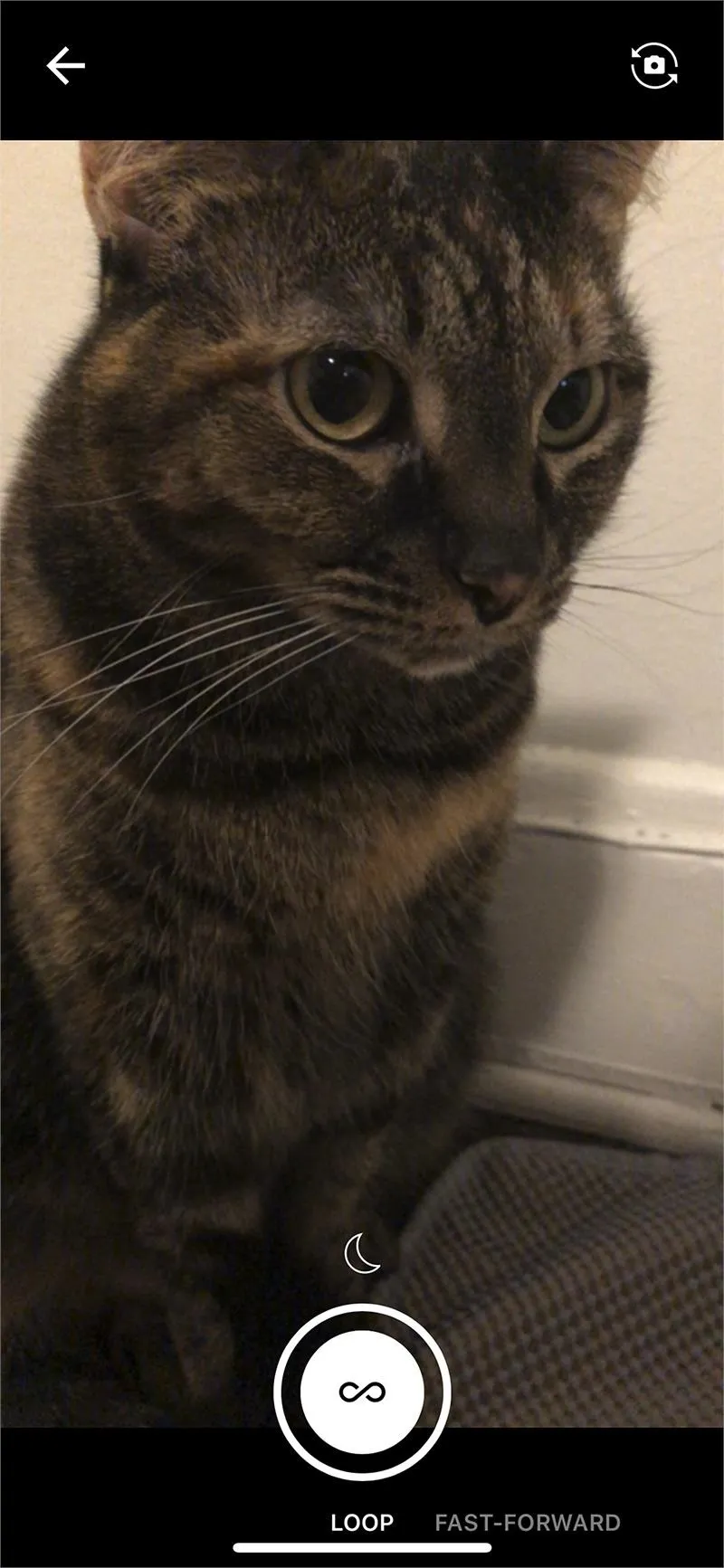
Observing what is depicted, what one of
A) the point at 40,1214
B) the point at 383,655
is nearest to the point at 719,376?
the point at 383,655

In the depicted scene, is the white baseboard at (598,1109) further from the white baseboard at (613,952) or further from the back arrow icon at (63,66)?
the back arrow icon at (63,66)

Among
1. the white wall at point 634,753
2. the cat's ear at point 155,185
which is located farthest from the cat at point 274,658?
the white wall at point 634,753

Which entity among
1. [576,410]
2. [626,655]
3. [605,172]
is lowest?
[626,655]

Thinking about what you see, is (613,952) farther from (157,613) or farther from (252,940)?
(157,613)

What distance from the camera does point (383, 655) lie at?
53cm

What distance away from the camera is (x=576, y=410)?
572mm

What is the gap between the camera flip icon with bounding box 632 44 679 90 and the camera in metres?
0.52

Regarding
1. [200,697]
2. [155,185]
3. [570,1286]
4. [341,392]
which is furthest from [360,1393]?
[155,185]

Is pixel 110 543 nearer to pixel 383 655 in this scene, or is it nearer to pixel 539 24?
pixel 383 655

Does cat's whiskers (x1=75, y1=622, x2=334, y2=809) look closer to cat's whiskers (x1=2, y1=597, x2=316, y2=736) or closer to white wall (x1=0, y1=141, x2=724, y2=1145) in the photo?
cat's whiskers (x1=2, y1=597, x2=316, y2=736)

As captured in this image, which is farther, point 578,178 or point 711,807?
point 711,807

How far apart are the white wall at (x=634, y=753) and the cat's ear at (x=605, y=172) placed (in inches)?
5.6

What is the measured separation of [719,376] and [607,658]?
0.23 meters

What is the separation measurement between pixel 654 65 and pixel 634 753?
0.50 meters
